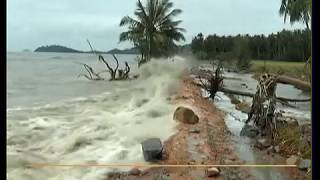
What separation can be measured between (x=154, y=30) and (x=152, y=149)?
34.8 inches

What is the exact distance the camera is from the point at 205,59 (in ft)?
8.68

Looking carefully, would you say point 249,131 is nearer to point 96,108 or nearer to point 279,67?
point 279,67

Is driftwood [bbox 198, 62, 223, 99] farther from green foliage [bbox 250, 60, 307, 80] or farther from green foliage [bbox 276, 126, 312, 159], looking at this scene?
green foliage [bbox 276, 126, 312, 159]

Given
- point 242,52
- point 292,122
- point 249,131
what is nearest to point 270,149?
point 292,122

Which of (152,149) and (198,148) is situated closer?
(152,149)

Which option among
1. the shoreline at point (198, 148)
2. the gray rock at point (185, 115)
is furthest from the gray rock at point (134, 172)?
the gray rock at point (185, 115)

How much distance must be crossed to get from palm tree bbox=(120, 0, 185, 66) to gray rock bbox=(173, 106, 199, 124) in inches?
17.0

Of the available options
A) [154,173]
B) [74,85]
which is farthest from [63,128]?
[154,173]

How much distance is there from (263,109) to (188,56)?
0.98 m

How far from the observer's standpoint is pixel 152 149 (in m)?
2.33

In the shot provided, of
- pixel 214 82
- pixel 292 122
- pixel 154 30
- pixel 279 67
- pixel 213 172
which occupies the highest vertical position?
pixel 154 30

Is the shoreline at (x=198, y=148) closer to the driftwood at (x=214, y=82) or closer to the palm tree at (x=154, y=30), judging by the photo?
the driftwood at (x=214, y=82)

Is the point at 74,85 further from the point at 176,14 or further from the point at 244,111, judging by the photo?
the point at 244,111

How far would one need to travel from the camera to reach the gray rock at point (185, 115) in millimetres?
2770
